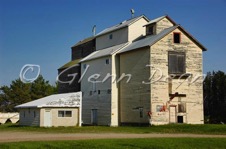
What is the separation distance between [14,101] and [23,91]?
3855mm

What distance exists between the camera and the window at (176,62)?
149ft

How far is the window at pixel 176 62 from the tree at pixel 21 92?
61.7m

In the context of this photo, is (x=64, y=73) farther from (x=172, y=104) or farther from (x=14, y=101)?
(x=14, y=101)

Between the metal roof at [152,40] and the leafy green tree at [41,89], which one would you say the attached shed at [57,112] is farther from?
the leafy green tree at [41,89]

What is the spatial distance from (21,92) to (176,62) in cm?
6404

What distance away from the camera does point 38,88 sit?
10294 centimetres

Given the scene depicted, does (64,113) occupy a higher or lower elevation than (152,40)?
lower

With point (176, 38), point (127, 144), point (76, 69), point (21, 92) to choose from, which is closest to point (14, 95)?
point (21, 92)

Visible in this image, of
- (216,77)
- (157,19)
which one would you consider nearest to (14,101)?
(216,77)

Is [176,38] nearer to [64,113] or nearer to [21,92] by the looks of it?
[64,113]

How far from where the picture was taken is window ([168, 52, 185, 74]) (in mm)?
45438

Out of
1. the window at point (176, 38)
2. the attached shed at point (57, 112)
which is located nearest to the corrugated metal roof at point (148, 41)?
the window at point (176, 38)

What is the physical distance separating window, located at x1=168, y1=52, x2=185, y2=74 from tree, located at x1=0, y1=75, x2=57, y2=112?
6171 centimetres

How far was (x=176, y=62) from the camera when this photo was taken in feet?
151
